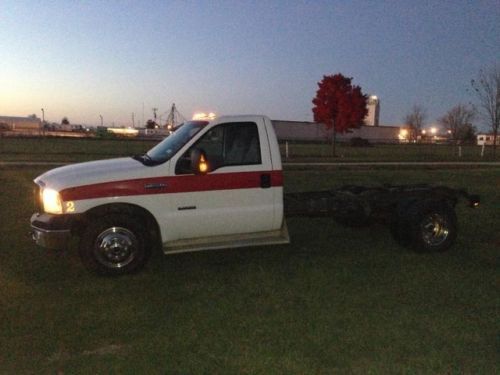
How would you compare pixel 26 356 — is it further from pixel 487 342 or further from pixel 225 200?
pixel 487 342

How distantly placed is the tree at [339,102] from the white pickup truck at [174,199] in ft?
104

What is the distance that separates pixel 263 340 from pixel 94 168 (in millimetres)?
3291

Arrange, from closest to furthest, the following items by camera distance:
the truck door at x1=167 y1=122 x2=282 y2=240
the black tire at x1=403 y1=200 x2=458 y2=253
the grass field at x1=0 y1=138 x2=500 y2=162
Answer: the truck door at x1=167 y1=122 x2=282 y2=240 < the black tire at x1=403 y1=200 x2=458 y2=253 < the grass field at x1=0 y1=138 x2=500 y2=162

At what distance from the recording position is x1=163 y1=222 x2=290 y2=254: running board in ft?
20.5

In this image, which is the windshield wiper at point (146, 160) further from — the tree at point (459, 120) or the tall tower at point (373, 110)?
the tall tower at point (373, 110)

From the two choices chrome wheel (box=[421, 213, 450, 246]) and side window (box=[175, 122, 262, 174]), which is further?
chrome wheel (box=[421, 213, 450, 246])

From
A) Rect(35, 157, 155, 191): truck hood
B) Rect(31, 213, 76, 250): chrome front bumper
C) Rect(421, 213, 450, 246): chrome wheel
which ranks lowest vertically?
Rect(421, 213, 450, 246): chrome wheel

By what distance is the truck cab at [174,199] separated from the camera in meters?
5.93

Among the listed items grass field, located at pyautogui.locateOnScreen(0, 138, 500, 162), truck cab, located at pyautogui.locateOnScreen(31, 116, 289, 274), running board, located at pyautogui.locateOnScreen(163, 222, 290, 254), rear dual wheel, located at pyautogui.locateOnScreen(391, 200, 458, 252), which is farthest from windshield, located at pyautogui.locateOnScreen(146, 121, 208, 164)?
grass field, located at pyautogui.locateOnScreen(0, 138, 500, 162)

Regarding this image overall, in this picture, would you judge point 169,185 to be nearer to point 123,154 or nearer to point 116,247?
point 116,247

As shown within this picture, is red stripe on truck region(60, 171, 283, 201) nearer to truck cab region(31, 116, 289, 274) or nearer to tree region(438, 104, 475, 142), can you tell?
truck cab region(31, 116, 289, 274)

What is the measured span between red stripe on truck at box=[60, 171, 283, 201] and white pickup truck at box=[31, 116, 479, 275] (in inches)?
0.5

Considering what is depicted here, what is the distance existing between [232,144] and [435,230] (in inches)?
134

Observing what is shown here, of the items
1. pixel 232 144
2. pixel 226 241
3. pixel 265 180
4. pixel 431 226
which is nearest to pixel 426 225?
pixel 431 226
